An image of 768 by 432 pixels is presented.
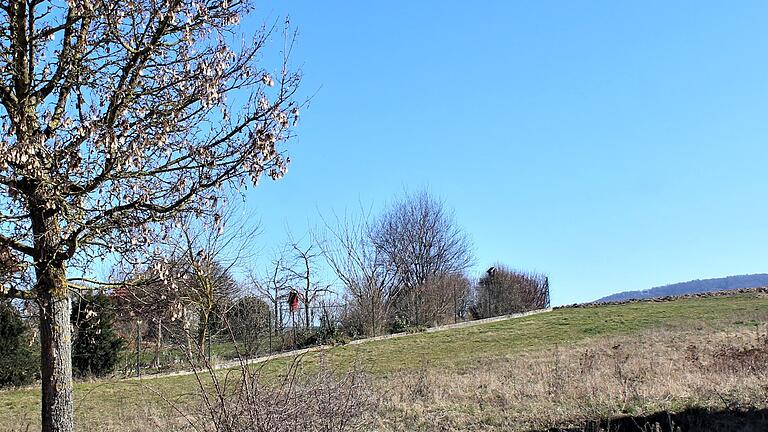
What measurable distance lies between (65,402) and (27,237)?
1.67 m

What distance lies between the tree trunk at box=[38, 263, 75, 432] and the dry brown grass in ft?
11.5

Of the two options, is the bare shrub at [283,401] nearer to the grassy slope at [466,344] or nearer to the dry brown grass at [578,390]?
the dry brown grass at [578,390]

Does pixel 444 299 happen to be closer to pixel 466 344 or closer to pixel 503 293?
pixel 503 293

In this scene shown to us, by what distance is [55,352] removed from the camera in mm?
6508

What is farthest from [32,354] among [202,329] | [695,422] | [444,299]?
[444,299]

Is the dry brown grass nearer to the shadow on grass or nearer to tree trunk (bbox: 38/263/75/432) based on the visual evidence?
the shadow on grass

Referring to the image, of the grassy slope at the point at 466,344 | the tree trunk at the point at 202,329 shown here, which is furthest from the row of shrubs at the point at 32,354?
the tree trunk at the point at 202,329

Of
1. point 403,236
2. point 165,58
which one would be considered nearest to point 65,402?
point 165,58

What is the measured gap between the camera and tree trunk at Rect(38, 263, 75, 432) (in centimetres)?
642

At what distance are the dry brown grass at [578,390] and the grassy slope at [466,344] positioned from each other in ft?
5.41

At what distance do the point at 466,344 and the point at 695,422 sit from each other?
55.0 ft

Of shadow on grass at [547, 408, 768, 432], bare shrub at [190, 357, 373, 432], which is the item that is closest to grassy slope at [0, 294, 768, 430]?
shadow on grass at [547, 408, 768, 432]

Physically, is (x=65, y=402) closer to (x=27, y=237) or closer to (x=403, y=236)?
(x=27, y=237)

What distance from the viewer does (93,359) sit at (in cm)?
2170
